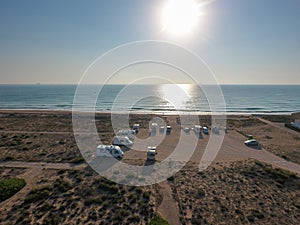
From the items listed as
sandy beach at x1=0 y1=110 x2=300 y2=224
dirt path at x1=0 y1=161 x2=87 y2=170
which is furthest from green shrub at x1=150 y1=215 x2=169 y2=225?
dirt path at x1=0 y1=161 x2=87 y2=170

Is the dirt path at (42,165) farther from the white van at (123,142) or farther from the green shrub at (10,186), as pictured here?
the white van at (123,142)

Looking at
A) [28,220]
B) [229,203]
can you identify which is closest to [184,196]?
[229,203]

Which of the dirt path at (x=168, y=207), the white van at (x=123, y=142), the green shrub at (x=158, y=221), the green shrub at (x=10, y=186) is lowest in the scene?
the dirt path at (x=168, y=207)

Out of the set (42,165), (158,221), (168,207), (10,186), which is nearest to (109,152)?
(42,165)

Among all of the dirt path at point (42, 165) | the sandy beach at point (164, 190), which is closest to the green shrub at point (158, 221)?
the sandy beach at point (164, 190)

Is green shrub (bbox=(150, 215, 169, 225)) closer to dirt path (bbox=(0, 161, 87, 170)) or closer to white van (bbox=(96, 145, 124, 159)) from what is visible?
dirt path (bbox=(0, 161, 87, 170))

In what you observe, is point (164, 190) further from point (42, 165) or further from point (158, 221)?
point (42, 165)
